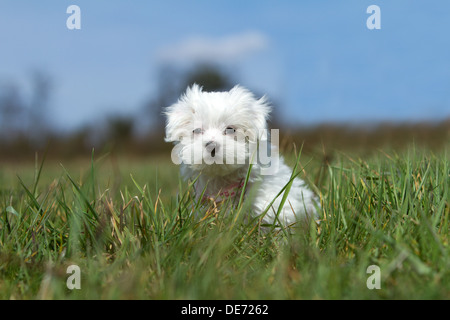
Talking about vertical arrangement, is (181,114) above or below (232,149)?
above

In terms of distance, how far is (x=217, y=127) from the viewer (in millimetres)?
3252

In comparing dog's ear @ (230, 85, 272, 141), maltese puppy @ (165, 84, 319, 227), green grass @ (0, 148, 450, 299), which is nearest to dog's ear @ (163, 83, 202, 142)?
maltese puppy @ (165, 84, 319, 227)

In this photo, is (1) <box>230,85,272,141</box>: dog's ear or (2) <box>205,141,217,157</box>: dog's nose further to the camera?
(1) <box>230,85,272,141</box>: dog's ear

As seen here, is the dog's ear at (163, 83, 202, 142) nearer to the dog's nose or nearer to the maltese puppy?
the maltese puppy

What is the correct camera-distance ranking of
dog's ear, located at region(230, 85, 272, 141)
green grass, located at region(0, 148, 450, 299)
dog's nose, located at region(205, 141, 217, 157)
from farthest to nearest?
dog's ear, located at region(230, 85, 272, 141), dog's nose, located at region(205, 141, 217, 157), green grass, located at region(0, 148, 450, 299)

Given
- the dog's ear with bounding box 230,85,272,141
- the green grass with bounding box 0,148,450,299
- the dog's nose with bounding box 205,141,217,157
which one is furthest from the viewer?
the dog's ear with bounding box 230,85,272,141

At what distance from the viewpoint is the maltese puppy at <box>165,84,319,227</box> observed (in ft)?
10.4

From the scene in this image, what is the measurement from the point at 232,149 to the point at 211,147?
0.48 ft

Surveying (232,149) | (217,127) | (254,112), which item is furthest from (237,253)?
(254,112)

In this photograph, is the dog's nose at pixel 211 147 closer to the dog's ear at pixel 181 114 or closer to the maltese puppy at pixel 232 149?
the maltese puppy at pixel 232 149

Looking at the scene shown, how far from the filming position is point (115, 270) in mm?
2275

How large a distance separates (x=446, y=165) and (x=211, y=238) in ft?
5.75

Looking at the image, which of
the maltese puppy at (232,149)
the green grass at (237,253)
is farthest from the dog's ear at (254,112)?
the green grass at (237,253)

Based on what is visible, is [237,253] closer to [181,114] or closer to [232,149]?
[232,149]
